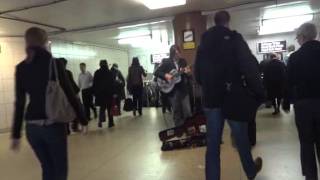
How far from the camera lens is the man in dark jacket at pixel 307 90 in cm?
303

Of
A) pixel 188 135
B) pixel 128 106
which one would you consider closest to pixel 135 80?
pixel 128 106

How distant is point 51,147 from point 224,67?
1.47 metres

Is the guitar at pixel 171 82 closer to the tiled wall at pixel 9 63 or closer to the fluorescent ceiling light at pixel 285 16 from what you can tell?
the fluorescent ceiling light at pixel 285 16

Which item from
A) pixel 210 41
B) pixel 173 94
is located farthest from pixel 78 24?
pixel 210 41

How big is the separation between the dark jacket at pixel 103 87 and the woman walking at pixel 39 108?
5535mm

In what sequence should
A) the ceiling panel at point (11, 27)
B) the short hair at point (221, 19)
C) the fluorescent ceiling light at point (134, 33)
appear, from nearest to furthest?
the short hair at point (221, 19) < the ceiling panel at point (11, 27) < the fluorescent ceiling light at point (134, 33)

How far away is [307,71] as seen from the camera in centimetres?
303

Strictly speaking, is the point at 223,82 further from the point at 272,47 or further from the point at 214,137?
the point at 272,47

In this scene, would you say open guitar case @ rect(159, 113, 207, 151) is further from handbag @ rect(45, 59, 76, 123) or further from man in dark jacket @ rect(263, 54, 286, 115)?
man in dark jacket @ rect(263, 54, 286, 115)

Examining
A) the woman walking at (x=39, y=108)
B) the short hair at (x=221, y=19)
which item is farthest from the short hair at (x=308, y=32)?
the woman walking at (x=39, y=108)

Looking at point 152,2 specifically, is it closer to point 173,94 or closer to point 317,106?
point 173,94

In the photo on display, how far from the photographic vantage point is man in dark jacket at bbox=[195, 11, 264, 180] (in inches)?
117

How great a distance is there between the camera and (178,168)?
14.1 feet

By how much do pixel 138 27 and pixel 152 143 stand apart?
529 cm
